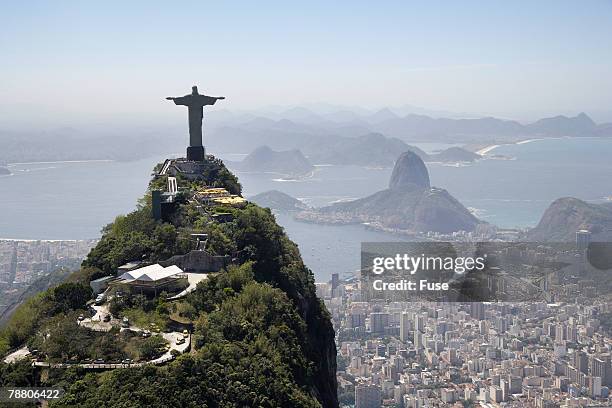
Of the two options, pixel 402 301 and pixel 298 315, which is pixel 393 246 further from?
pixel 298 315

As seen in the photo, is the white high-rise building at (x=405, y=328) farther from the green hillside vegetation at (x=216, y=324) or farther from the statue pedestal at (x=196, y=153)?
the green hillside vegetation at (x=216, y=324)

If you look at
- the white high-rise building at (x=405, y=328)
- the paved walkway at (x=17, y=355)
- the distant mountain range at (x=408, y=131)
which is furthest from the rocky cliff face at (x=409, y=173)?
the paved walkway at (x=17, y=355)

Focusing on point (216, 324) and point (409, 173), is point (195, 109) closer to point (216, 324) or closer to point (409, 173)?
point (216, 324)

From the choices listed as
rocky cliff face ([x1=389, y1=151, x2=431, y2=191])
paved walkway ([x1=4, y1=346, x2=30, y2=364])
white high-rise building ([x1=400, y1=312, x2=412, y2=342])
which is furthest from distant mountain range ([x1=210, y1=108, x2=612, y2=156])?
paved walkway ([x1=4, y1=346, x2=30, y2=364])

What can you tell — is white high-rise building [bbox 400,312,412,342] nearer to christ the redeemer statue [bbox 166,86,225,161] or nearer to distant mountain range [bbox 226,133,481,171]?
christ the redeemer statue [bbox 166,86,225,161]

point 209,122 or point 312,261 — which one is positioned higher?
point 209,122

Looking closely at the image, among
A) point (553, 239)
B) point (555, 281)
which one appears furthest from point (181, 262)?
point (553, 239)

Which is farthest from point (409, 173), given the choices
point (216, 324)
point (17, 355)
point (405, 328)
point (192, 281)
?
point (17, 355)
